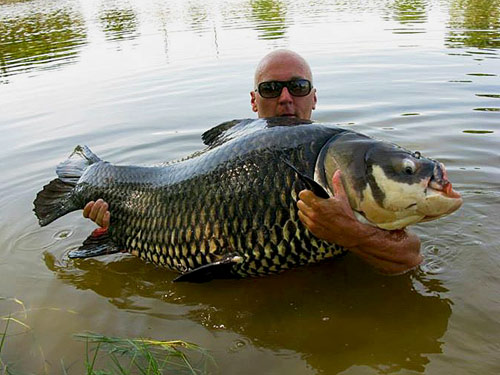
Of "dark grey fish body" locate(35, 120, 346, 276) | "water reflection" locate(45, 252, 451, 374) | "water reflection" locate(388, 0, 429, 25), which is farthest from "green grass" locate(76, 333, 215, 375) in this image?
"water reflection" locate(388, 0, 429, 25)

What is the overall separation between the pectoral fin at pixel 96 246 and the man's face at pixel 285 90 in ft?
6.17

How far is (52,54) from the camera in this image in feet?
46.8

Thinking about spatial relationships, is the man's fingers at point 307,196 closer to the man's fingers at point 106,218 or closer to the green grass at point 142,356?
the green grass at point 142,356

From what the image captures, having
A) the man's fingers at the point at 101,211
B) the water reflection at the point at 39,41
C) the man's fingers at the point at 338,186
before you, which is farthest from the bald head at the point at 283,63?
the water reflection at the point at 39,41

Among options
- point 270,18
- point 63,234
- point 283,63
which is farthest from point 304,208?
point 270,18

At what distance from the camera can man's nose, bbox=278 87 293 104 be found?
4.45 meters

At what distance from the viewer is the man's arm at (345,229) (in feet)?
8.32

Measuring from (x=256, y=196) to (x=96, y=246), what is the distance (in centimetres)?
134

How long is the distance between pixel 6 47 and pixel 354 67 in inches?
437

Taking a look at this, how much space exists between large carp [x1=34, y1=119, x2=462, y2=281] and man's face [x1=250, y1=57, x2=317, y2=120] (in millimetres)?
1065

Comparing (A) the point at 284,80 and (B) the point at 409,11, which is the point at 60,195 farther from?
(B) the point at 409,11

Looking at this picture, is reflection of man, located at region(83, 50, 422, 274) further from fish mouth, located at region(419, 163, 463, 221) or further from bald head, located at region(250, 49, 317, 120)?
bald head, located at region(250, 49, 317, 120)

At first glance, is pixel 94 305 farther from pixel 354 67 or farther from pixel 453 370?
pixel 354 67

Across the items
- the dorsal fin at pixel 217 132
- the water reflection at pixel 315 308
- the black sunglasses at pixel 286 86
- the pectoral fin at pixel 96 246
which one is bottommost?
the water reflection at pixel 315 308
